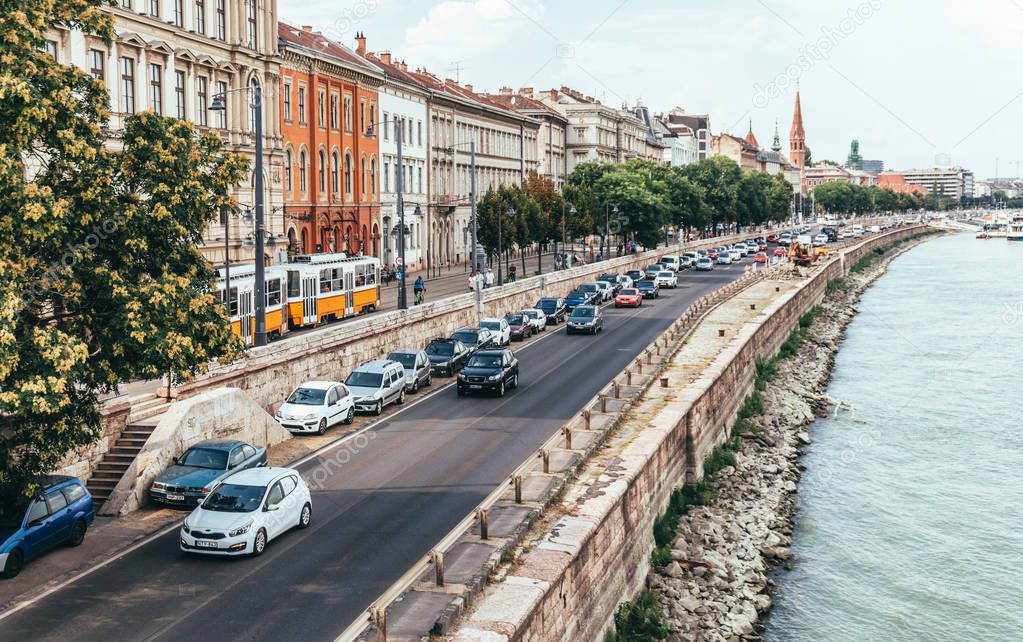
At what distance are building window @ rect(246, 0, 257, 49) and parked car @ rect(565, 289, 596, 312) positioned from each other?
24.1 metres

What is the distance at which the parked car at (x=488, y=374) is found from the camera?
39.2 metres

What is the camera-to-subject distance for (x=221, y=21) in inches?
2402

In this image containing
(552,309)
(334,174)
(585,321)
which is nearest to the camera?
(585,321)

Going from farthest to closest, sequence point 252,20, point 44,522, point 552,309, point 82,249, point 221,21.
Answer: point 252,20 < point 552,309 < point 221,21 < point 44,522 < point 82,249

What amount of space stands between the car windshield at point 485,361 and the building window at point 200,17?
2878cm

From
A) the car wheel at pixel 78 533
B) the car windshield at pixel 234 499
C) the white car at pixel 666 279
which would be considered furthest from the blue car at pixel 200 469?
the white car at pixel 666 279

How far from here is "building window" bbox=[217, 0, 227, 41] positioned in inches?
2388

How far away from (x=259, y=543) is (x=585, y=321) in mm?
37352

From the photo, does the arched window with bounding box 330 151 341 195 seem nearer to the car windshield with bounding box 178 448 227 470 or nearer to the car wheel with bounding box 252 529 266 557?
the car windshield with bounding box 178 448 227 470

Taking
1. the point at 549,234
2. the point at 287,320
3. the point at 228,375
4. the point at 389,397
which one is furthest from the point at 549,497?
the point at 549,234

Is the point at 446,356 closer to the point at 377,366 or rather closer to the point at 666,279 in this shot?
the point at 377,366

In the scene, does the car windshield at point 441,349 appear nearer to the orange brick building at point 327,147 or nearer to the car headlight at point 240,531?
the orange brick building at point 327,147

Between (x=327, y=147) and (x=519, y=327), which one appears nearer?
(x=519, y=327)

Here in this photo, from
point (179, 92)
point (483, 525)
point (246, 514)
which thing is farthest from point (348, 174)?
point (483, 525)
